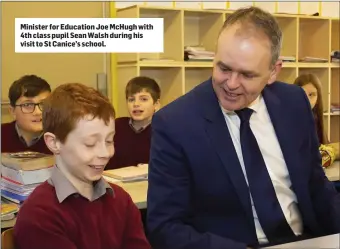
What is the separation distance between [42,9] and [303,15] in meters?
2.15

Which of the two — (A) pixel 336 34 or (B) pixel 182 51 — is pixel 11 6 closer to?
(B) pixel 182 51

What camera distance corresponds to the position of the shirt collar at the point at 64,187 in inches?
51.4

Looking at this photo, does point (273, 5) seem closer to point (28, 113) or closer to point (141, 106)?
point (141, 106)

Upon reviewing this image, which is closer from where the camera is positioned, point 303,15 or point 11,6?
point 11,6

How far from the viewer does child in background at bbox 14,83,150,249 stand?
4.12ft

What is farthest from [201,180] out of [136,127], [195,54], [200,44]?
[200,44]

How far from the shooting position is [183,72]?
372 centimetres

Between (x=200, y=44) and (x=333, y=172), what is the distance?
6.79 feet

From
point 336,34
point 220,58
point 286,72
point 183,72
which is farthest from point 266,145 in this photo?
point 336,34

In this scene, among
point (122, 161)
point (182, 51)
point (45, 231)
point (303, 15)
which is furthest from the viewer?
point (303, 15)

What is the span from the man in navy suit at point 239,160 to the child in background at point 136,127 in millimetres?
1281

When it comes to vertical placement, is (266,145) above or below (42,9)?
Answer: below

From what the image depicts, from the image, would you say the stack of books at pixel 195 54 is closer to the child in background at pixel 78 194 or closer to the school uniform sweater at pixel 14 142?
the school uniform sweater at pixel 14 142
